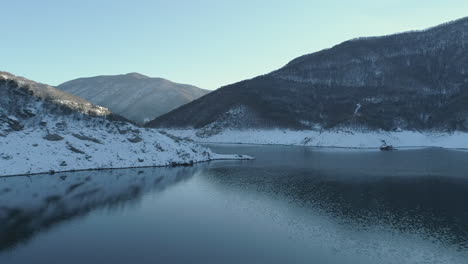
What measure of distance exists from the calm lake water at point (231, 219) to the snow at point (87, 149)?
5618 mm

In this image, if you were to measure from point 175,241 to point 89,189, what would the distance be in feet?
99.9

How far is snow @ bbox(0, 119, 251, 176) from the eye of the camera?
71250 mm

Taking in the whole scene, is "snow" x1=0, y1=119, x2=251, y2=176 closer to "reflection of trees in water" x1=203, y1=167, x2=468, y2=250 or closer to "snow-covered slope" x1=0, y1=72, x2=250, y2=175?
"snow-covered slope" x1=0, y1=72, x2=250, y2=175

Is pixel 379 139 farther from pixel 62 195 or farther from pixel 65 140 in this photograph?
pixel 62 195

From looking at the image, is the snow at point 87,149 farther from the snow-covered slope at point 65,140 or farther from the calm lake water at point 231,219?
the calm lake water at point 231,219

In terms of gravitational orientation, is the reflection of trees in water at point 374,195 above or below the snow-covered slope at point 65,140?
below

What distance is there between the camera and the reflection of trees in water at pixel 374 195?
42.8 m

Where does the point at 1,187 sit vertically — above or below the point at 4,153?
below

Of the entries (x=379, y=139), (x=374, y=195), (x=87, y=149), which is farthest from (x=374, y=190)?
(x=379, y=139)

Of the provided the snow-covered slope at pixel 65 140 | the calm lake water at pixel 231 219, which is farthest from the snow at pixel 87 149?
the calm lake water at pixel 231 219

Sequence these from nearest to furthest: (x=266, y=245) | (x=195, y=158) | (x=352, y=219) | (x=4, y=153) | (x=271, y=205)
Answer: (x=266, y=245) → (x=352, y=219) → (x=271, y=205) → (x=4, y=153) → (x=195, y=158)

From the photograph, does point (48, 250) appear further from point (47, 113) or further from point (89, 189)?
point (47, 113)

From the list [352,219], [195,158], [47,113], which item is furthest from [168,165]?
[352,219]

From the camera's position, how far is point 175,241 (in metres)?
35.6
